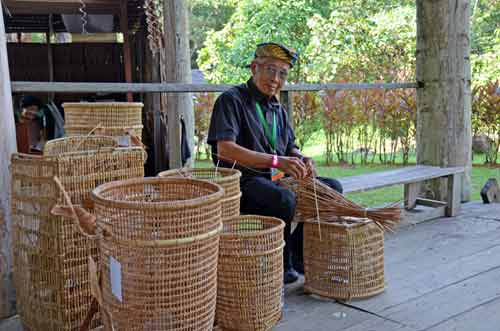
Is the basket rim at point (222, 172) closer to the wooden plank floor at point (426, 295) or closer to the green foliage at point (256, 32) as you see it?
the wooden plank floor at point (426, 295)

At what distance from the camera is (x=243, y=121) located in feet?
9.25

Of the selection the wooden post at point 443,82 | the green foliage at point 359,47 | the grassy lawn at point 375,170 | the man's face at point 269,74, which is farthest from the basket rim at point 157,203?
the green foliage at point 359,47

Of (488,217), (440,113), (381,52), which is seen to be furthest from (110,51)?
(381,52)

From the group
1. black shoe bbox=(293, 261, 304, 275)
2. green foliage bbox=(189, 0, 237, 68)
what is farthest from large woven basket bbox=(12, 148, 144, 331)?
green foliage bbox=(189, 0, 237, 68)

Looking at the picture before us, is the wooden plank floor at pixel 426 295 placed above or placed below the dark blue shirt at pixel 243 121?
below

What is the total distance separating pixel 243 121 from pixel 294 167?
42 centimetres

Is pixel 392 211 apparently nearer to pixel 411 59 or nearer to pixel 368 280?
pixel 368 280

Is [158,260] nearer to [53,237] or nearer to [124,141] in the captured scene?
[53,237]

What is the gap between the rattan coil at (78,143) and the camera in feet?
7.54

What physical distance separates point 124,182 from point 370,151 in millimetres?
7346

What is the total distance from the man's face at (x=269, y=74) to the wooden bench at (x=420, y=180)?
1.16 m

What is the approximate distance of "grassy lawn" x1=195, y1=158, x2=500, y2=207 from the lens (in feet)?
18.9

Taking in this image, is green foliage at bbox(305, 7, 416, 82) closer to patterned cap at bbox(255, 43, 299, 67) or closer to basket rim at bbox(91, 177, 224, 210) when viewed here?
patterned cap at bbox(255, 43, 299, 67)

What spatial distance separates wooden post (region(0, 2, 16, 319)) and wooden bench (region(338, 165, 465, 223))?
7.39 feet
